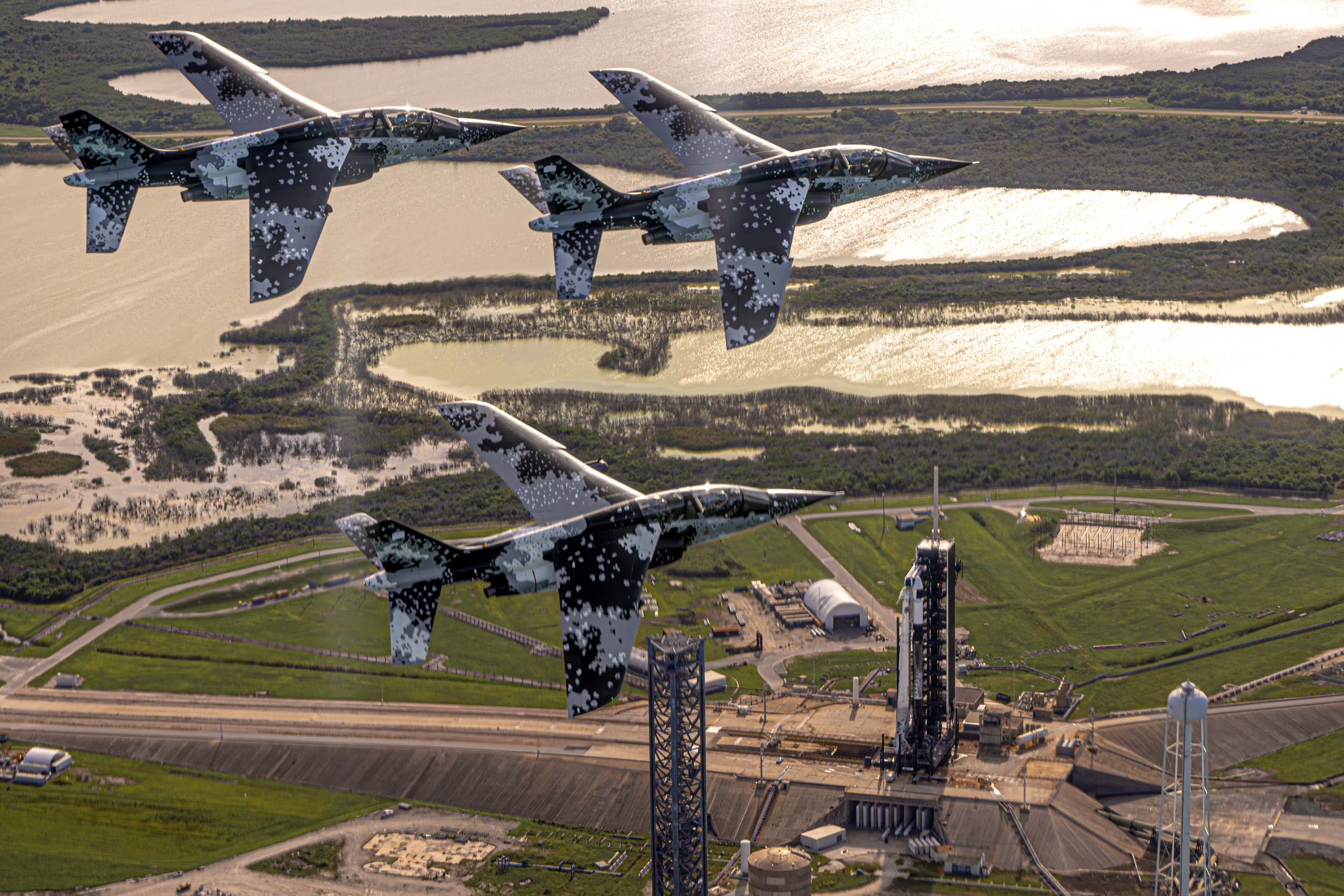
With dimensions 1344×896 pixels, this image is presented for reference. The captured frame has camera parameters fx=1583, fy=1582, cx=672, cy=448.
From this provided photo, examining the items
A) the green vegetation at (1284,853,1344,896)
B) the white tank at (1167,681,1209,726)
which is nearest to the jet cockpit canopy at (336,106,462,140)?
the white tank at (1167,681,1209,726)

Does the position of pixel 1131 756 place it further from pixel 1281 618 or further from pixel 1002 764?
pixel 1281 618

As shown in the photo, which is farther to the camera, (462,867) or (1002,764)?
(1002,764)

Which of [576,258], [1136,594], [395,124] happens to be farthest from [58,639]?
[395,124]

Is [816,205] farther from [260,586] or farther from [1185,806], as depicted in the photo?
[260,586]

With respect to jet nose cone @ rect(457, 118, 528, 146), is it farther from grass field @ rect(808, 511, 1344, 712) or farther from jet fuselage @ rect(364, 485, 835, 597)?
grass field @ rect(808, 511, 1344, 712)

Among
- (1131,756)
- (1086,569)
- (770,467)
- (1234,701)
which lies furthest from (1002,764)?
(770,467)

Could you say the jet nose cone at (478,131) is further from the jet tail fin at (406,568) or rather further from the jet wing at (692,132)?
the jet tail fin at (406,568)

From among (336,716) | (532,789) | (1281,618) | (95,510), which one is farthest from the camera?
(95,510)
